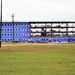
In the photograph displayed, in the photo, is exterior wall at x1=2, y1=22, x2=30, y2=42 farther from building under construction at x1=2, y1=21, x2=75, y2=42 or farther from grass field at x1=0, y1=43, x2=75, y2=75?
grass field at x1=0, y1=43, x2=75, y2=75

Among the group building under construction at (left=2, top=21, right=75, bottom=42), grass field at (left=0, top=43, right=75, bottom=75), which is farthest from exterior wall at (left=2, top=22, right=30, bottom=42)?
grass field at (left=0, top=43, right=75, bottom=75)

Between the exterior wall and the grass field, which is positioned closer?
the grass field

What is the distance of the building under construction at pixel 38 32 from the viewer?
14588 centimetres

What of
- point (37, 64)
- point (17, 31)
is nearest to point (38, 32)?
point (17, 31)

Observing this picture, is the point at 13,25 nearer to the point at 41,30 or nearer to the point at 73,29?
the point at 41,30

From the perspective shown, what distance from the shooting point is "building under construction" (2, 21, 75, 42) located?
479 feet

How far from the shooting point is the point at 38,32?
147 meters

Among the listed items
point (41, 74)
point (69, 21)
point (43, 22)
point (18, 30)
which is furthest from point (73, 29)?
point (41, 74)

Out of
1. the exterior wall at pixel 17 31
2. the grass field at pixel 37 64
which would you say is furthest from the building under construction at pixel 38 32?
the grass field at pixel 37 64

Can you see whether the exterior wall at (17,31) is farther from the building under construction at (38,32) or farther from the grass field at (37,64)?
the grass field at (37,64)

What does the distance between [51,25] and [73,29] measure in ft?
35.6

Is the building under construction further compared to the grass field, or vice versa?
the building under construction

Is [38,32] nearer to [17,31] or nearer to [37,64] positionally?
[17,31]

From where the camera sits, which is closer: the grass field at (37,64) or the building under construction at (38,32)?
the grass field at (37,64)
